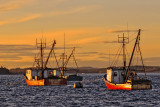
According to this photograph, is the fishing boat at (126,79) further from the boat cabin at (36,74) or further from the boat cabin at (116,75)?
the boat cabin at (36,74)

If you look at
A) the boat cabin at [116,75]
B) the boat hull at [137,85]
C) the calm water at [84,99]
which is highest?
the boat cabin at [116,75]

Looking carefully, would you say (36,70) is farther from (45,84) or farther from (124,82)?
(124,82)

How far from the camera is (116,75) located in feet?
341

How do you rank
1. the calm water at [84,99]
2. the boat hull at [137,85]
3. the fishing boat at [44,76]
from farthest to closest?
the fishing boat at [44,76] < the boat hull at [137,85] < the calm water at [84,99]

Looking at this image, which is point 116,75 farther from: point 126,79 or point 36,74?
point 36,74

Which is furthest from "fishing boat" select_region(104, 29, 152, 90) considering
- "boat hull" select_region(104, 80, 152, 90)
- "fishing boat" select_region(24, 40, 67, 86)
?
"fishing boat" select_region(24, 40, 67, 86)

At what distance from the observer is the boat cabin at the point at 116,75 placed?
339 feet

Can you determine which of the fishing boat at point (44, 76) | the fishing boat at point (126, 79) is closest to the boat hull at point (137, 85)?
the fishing boat at point (126, 79)

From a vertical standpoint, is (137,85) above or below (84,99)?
above

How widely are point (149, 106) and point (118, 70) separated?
36506 millimetres

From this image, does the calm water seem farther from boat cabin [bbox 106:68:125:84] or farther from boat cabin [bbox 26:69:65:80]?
boat cabin [bbox 26:69:65:80]

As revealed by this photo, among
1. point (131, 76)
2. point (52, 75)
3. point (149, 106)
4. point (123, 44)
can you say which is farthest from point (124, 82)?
point (52, 75)

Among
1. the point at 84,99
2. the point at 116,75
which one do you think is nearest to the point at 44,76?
the point at 116,75

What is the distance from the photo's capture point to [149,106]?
6712cm
